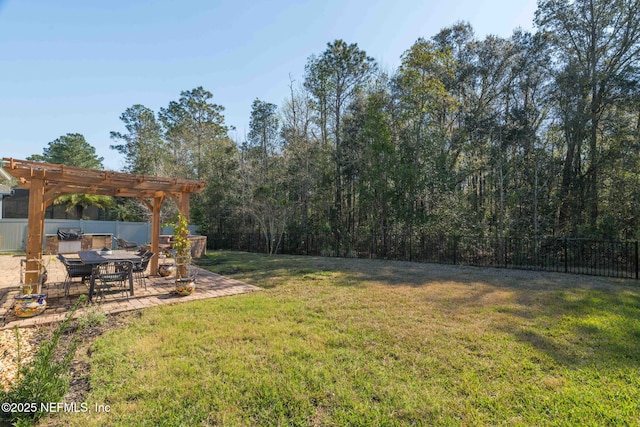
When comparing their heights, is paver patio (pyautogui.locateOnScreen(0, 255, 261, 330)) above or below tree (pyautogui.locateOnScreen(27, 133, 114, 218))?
below

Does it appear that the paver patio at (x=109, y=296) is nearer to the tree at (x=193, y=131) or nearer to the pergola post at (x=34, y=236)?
the pergola post at (x=34, y=236)

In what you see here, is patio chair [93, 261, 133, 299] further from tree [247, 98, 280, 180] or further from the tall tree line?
tree [247, 98, 280, 180]

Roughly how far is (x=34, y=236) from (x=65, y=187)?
1165 mm

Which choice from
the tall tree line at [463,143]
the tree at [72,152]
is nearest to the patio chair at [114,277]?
the tall tree line at [463,143]

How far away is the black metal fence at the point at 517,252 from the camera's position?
7090 millimetres

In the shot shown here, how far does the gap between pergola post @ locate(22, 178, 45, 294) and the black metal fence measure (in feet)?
29.3

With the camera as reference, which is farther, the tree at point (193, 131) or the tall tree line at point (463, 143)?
the tree at point (193, 131)

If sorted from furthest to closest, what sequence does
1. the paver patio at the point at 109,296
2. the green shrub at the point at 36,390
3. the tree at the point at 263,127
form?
the tree at the point at 263,127, the paver patio at the point at 109,296, the green shrub at the point at 36,390

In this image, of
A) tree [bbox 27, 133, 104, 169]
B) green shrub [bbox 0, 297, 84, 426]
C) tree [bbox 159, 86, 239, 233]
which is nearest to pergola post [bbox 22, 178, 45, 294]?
green shrub [bbox 0, 297, 84, 426]

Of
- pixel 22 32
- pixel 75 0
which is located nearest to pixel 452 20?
pixel 75 0

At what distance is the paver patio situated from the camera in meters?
3.88

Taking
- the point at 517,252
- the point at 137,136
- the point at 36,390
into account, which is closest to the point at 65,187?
the point at 36,390

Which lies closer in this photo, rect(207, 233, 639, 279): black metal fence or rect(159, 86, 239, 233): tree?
rect(207, 233, 639, 279): black metal fence

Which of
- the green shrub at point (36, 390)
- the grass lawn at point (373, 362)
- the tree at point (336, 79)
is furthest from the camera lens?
the tree at point (336, 79)
